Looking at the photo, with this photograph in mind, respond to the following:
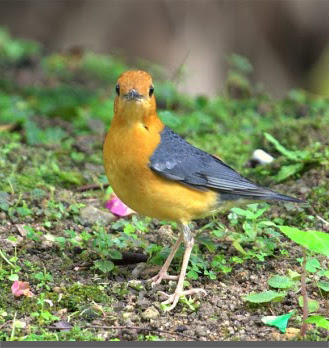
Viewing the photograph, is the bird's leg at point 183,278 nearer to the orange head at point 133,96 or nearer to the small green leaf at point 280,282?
the small green leaf at point 280,282

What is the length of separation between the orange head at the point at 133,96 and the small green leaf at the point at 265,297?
1547 mm

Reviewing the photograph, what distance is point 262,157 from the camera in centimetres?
762

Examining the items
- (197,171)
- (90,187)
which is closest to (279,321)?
(197,171)

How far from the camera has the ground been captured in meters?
Answer: 4.80

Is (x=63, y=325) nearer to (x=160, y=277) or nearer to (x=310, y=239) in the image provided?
(x=160, y=277)

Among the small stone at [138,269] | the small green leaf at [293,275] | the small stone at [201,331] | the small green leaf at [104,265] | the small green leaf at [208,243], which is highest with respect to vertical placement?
the small green leaf at [293,275]

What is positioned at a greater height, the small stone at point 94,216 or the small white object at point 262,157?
the small white object at point 262,157

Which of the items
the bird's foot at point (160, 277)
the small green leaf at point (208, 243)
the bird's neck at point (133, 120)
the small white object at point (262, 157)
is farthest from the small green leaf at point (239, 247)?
the small white object at point (262, 157)

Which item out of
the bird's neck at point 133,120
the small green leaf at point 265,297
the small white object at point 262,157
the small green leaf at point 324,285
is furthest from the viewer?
the small white object at point 262,157

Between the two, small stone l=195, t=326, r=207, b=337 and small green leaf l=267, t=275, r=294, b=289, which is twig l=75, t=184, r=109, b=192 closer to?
small green leaf l=267, t=275, r=294, b=289

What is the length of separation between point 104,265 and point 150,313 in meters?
0.67

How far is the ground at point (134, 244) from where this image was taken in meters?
4.80

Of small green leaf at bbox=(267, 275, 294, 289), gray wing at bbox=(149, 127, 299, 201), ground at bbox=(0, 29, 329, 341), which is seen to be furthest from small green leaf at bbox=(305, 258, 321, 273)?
gray wing at bbox=(149, 127, 299, 201)

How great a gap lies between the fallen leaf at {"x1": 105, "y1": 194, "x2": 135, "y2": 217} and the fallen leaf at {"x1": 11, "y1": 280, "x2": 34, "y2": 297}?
156 cm
